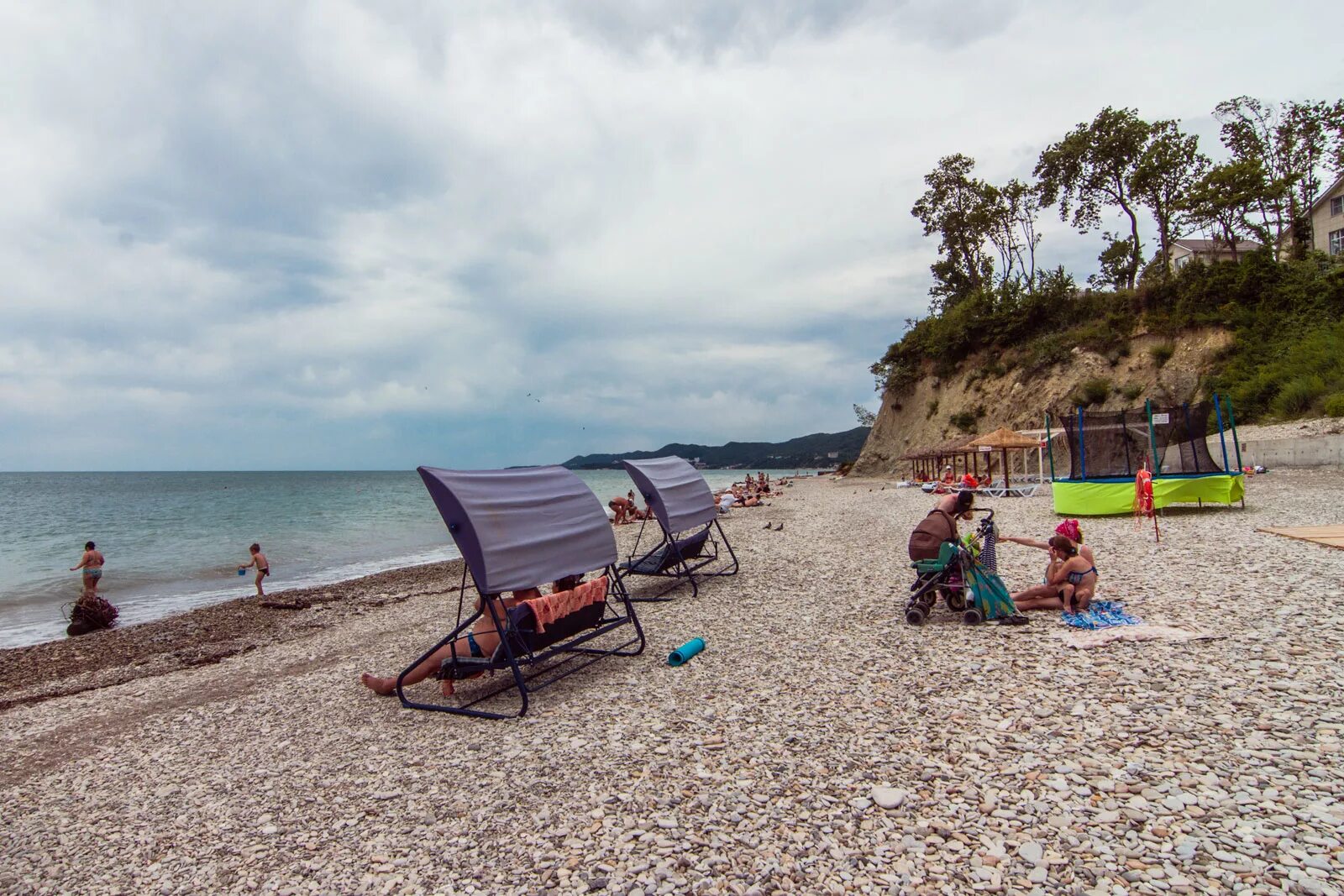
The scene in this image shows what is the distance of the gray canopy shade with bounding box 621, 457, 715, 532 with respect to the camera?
9891 millimetres

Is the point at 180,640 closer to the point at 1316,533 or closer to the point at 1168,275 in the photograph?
the point at 1316,533

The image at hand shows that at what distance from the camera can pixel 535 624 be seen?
594 cm

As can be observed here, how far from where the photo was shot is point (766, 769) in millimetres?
4102

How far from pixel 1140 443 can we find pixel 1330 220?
3616 centimetres

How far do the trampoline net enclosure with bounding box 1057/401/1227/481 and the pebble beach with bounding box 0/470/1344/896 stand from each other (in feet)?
25.7

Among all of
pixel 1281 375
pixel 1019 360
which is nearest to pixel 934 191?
pixel 1019 360

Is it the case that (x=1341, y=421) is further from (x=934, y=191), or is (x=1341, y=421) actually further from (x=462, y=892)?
(x=934, y=191)

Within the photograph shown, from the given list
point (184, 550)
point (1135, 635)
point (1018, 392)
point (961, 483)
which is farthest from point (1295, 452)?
point (184, 550)

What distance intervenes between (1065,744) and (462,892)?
3.34 m

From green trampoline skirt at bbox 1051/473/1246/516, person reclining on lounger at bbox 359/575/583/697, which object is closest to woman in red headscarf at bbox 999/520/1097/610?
person reclining on lounger at bbox 359/575/583/697

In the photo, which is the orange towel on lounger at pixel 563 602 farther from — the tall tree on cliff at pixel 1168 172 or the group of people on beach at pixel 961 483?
the tall tree on cliff at pixel 1168 172

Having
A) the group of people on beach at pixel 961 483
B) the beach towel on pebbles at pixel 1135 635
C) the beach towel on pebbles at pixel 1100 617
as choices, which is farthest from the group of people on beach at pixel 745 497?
the beach towel on pebbles at pixel 1135 635

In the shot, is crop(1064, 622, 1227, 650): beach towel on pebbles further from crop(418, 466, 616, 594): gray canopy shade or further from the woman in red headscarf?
crop(418, 466, 616, 594): gray canopy shade

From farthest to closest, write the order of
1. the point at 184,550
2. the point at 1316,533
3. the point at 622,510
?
the point at 622,510, the point at 184,550, the point at 1316,533
